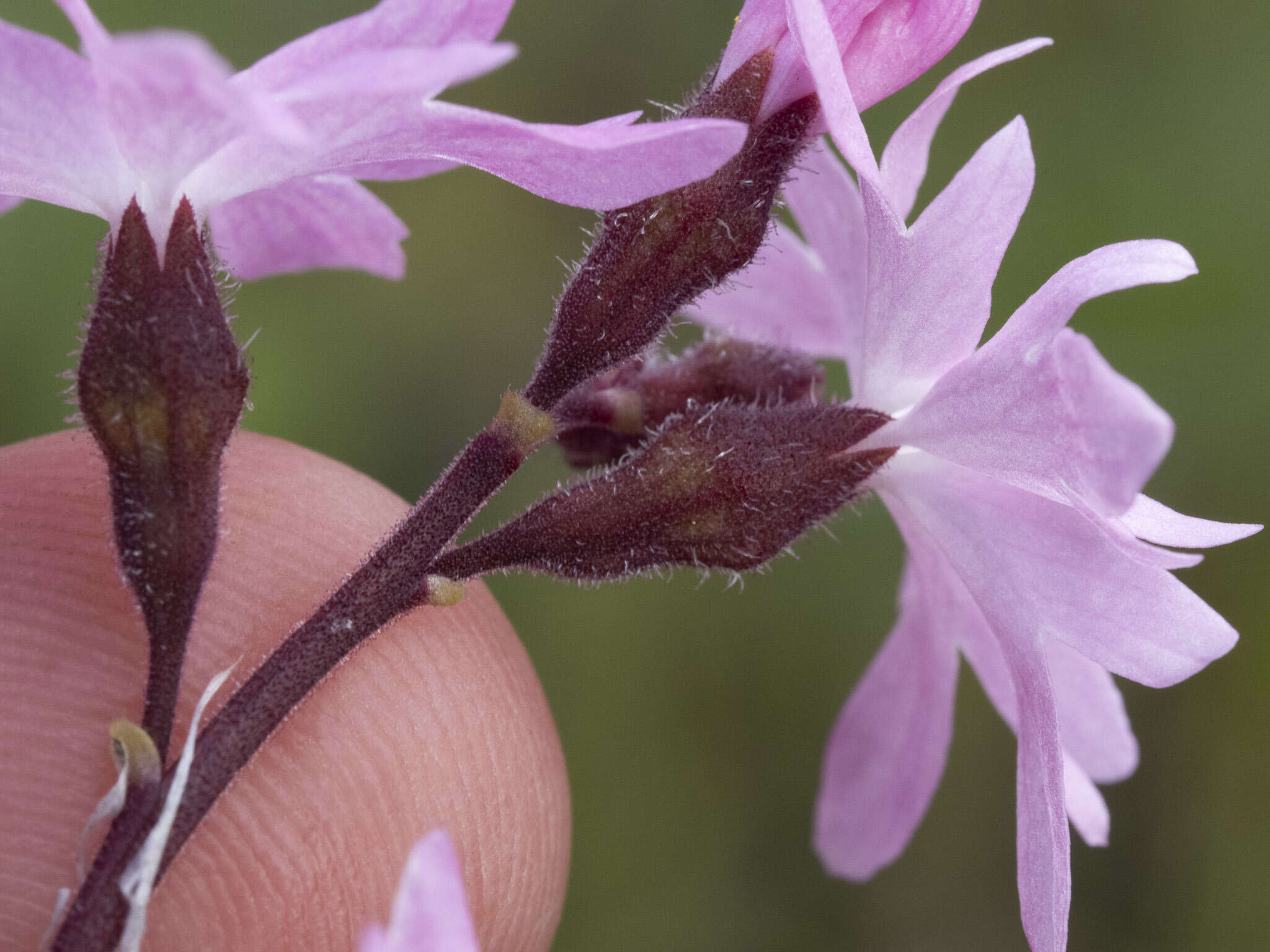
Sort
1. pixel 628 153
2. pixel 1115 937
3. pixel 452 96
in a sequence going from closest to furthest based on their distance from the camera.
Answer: pixel 628 153
pixel 1115 937
pixel 452 96

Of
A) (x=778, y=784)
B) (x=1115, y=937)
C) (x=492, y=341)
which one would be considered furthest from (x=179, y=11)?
(x=1115, y=937)

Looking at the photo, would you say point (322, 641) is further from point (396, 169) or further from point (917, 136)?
point (917, 136)

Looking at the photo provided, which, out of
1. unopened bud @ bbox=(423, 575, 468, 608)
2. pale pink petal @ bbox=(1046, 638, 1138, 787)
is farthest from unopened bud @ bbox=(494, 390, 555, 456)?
pale pink petal @ bbox=(1046, 638, 1138, 787)

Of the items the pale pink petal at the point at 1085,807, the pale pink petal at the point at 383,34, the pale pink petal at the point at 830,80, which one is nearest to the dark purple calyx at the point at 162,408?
the pale pink petal at the point at 383,34

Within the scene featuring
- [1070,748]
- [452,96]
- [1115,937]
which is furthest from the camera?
[452,96]

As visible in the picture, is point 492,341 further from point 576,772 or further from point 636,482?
point 636,482

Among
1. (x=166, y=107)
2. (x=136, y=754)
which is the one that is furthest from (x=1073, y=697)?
(x=166, y=107)
